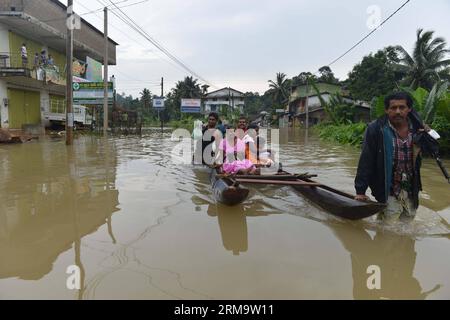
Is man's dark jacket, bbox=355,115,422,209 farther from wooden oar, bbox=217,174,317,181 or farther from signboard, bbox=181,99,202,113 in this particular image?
signboard, bbox=181,99,202,113

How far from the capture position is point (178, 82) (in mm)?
62438

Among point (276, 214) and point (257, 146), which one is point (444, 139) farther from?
point (276, 214)

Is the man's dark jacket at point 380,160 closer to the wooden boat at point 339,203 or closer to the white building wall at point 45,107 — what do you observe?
Answer: the wooden boat at point 339,203

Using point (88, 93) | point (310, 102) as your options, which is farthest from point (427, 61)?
point (88, 93)

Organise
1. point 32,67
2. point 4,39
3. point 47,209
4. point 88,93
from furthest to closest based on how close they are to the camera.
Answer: point 88,93 → point 32,67 → point 4,39 → point 47,209

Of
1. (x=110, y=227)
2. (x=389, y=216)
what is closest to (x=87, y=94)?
(x=110, y=227)

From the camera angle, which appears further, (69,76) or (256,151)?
(69,76)

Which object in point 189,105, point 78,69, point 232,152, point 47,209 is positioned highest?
point 78,69

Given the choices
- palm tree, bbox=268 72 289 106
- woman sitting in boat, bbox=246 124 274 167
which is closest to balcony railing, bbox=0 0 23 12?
woman sitting in boat, bbox=246 124 274 167

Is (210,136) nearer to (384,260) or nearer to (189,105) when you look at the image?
(384,260)

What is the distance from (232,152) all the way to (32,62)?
21324 mm

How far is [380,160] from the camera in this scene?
14.7 ft

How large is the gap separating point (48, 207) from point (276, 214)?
3692 mm

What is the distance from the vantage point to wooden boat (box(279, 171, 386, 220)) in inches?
185
